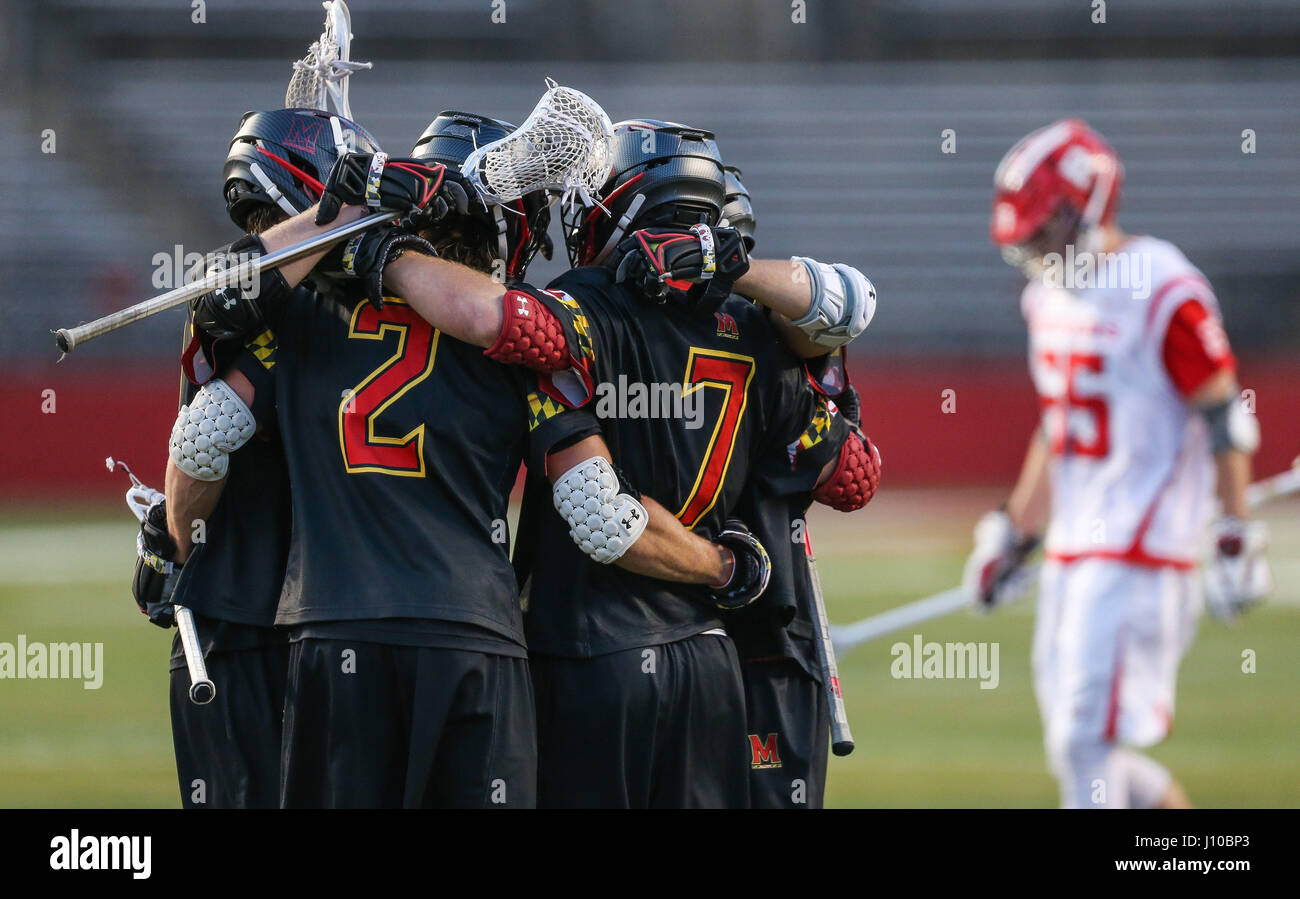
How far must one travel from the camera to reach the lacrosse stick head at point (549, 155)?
2738mm

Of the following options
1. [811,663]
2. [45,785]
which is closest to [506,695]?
[811,663]

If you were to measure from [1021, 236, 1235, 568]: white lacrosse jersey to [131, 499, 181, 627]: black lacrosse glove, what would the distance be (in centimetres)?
221

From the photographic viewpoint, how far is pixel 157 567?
304 centimetres

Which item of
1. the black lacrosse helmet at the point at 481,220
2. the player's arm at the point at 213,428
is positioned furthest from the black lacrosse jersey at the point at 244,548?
the black lacrosse helmet at the point at 481,220

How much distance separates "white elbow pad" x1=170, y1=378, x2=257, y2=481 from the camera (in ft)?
8.84

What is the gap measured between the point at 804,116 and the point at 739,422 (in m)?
13.3

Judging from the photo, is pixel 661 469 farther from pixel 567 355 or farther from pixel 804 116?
pixel 804 116

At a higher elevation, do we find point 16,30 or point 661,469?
point 16,30

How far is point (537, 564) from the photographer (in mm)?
2920

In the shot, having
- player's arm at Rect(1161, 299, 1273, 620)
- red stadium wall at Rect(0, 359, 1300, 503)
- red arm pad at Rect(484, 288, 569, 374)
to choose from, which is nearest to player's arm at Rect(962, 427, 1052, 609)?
player's arm at Rect(1161, 299, 1273, 620)

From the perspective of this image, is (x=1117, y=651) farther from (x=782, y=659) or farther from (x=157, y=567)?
(x=157, y=567)

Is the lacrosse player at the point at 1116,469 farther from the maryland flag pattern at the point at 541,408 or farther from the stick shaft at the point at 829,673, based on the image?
the maryland flag pattern at the point at 541,408

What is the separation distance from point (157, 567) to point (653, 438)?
101cm

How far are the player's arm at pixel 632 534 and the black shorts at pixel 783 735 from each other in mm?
273
